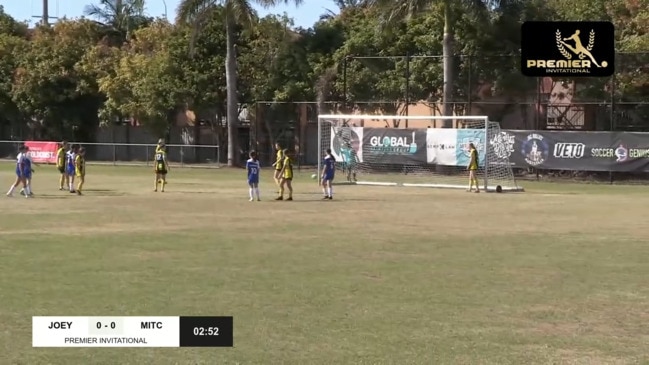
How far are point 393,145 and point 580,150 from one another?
26.0 ft

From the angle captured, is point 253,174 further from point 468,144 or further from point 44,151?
point 44,151

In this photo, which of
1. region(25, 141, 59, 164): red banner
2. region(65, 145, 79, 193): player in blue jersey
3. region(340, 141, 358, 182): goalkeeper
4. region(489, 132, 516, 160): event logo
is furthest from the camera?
region(25, 141, 59, 164): red banner

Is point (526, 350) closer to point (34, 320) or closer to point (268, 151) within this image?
point (34, 320)

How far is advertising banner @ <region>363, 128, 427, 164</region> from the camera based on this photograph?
3944cm

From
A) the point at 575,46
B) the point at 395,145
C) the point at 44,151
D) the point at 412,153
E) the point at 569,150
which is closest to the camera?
the point at 575,46

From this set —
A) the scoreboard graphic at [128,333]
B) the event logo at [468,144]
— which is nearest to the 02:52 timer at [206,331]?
the scoreboard graphic at [128,333]

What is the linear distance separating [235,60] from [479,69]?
569 inches

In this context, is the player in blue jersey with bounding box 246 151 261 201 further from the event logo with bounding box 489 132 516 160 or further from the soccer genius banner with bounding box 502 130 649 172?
the soccer genius banner with bounding box 502 130 649 172

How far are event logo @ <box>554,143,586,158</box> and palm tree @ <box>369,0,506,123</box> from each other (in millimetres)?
6800

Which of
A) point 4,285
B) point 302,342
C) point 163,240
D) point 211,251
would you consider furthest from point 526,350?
point 163,240

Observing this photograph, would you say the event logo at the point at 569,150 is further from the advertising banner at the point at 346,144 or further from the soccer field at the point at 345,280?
the soccer field at the point at 345,280

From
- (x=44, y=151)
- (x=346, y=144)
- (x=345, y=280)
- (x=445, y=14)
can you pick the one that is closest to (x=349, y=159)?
(x=346, y=144)

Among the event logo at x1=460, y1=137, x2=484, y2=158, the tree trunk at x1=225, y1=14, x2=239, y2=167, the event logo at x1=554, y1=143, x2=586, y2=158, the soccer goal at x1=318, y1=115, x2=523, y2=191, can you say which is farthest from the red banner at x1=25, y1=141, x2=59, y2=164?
the event logo at x1=554, y1=143, x2=586, y2=158

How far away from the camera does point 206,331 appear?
832 centimetres
